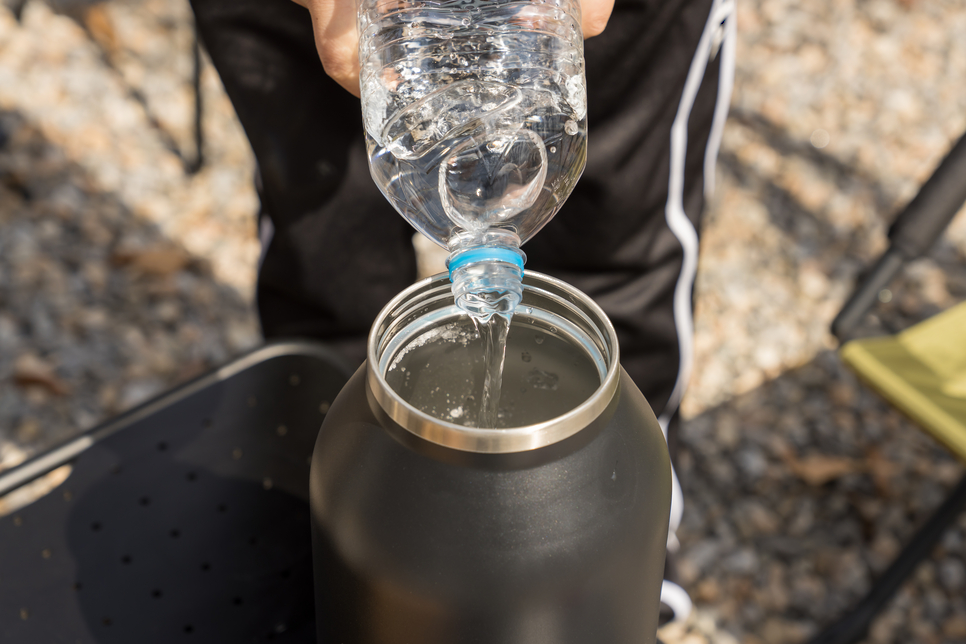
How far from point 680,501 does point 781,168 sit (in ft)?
4.97

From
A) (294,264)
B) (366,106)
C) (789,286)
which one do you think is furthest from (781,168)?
(366,106)

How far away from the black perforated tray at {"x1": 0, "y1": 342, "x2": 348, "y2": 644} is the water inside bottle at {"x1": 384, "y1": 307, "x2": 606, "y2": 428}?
352 millimetres

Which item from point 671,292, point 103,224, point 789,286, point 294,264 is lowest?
point 103,224

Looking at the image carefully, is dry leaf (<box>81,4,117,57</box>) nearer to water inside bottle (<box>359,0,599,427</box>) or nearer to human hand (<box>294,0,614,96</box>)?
water inside bottle (<box>359,0,599,427</box>)

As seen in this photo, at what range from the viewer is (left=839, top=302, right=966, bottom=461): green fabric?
1.35m

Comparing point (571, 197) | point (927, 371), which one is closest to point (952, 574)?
point (927, 371)

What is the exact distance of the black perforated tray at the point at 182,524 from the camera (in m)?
0.85

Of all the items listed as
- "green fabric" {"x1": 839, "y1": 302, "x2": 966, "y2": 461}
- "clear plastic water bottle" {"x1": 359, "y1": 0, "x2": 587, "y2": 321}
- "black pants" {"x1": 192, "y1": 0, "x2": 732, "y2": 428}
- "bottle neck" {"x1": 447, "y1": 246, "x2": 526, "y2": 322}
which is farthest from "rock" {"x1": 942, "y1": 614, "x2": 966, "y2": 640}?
"bottle neck" {"x1": 447, "y1": 246, "x2": 526, "y2": 322}

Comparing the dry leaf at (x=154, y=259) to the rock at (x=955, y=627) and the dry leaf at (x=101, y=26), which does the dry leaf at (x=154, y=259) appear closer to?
the dry leaf at (x=101, y=26)

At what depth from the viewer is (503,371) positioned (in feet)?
2.34

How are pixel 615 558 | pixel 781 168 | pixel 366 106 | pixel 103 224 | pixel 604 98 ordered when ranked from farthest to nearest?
pixel 781 168, pixel 103 224, pixel 604 98, pixel 366 106, pixel 615 558

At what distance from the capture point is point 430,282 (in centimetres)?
66

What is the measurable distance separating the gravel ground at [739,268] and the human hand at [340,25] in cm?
129

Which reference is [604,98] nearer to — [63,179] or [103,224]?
[103,224]
